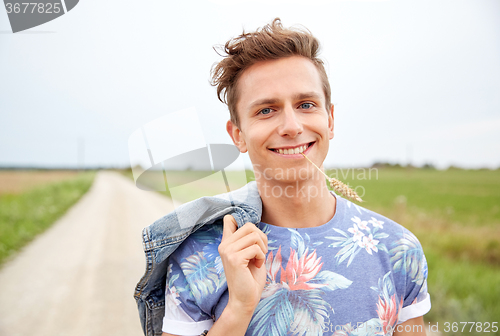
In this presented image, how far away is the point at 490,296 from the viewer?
5.31m

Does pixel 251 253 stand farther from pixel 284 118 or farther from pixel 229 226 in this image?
pixel 284 118

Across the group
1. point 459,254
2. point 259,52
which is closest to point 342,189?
point 259,52

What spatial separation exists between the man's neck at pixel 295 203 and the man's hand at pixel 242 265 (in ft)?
1.46

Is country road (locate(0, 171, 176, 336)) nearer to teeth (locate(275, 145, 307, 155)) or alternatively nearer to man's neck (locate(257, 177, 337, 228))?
man's neck (locate(257, 177, 337, 228))

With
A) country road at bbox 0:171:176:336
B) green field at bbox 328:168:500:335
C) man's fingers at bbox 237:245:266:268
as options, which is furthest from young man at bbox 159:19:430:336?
country road at bbox 0:171:176:336

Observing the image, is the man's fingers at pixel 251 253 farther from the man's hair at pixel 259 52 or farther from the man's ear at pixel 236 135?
the man's hair at pixel 259 52

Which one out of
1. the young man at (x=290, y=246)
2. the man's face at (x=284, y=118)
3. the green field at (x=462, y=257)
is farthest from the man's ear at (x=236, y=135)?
the green field at (x=462, y=257)

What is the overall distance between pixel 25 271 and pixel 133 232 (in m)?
3.62

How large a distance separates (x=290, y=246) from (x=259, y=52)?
108 cm

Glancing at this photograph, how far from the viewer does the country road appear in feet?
14.8

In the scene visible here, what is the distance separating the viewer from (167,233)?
1.51 metres

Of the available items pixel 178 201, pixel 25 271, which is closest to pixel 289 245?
pixel 178 201

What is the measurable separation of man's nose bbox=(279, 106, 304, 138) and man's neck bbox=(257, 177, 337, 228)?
30 cm

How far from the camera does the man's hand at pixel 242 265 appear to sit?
3.93 ft
